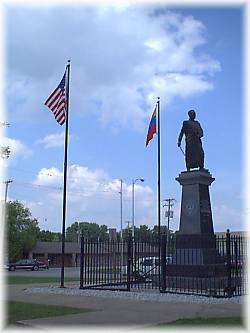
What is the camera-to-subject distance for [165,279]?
667 inches

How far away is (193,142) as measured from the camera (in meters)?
→ 19.7

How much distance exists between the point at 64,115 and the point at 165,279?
785 centimetres

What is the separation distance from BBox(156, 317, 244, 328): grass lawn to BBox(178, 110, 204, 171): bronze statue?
29.8 ft

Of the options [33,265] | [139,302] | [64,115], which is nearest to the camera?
[139,302]

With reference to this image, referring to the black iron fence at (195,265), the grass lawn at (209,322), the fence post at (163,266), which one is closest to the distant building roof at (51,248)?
the black iron fence at (195,265)

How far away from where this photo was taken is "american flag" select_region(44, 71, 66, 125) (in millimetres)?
20672

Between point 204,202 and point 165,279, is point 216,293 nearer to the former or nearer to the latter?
point 165,279

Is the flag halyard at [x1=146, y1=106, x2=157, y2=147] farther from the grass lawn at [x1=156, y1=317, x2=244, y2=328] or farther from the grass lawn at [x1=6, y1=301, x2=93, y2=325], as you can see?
the grass lawn at [x1=156, y1=317, x2=244, y2=328]

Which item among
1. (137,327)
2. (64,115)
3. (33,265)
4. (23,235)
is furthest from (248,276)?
(23,235)

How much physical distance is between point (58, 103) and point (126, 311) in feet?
36.0

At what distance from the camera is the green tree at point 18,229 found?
208 feet

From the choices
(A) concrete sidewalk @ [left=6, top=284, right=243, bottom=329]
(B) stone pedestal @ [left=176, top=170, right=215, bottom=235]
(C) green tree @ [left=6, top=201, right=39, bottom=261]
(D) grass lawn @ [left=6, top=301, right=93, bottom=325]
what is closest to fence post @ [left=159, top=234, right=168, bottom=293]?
(B) stone pedestal @ [left=176, top=170, right=215, bottom=235]

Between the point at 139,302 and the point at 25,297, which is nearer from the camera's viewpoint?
the point at 139,302

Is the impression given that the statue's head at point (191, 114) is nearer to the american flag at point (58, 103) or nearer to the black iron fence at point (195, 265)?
the black iron fence at point (195, 265)
